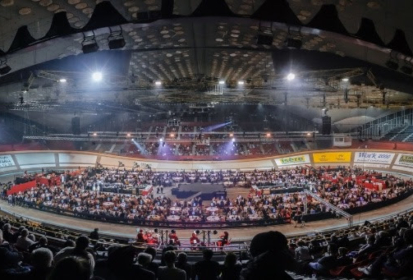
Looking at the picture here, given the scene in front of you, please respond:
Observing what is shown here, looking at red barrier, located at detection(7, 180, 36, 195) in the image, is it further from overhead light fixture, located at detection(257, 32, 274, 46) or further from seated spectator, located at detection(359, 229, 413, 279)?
seated spectator, located at detection(359, 229, 413, 279)

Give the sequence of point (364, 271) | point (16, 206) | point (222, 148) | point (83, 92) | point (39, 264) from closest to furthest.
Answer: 1. point (39, 264)
2. point (364, 271)
3. point (16, 206)
4. point (83, 92)
5. point (222, 148)

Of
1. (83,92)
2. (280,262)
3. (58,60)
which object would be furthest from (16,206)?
(280,262)

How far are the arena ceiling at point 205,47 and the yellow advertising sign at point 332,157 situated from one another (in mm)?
7691

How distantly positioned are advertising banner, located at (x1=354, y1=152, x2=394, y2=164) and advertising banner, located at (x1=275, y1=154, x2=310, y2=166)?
16.5 feet

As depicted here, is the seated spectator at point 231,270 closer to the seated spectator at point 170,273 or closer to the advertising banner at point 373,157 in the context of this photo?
the seated spectator at point 170,273

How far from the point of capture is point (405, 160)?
94.0 feet

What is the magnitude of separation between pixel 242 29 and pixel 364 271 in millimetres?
11961

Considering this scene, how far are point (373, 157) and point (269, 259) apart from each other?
34.2 meters

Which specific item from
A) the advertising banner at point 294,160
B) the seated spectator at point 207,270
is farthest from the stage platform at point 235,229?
the advertising banner at point 294,160

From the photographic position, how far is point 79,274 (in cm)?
181

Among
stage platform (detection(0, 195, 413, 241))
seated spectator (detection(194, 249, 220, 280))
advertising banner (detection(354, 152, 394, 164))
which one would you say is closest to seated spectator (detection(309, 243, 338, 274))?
seated spectator (detection(194, 249, 220, 280))

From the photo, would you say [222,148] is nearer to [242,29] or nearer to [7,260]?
[242,29]

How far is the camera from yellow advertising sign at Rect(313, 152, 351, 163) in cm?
3431

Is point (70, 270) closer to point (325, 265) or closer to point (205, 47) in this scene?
point (325, 265)
